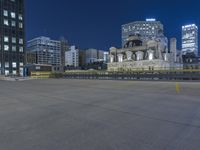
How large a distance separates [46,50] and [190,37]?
146 meters

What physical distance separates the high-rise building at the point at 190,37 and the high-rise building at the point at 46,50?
424ft

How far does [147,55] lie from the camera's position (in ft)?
229

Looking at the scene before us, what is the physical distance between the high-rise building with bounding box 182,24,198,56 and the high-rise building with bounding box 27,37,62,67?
129 meters

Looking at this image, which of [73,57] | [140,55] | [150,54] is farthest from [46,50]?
[150,54]

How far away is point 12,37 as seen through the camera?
2874 inches

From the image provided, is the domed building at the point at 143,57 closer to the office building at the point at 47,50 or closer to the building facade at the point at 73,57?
the office building at the point at 47,50

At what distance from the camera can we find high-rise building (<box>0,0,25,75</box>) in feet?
228

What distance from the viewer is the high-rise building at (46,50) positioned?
160m

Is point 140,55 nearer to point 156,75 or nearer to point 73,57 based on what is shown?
point 156,75

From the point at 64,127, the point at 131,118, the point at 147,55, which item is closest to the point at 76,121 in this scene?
the point at 64,127

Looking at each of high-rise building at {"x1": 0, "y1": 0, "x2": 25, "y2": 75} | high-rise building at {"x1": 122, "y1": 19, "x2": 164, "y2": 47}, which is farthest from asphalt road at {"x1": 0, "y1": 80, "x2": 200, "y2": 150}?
high-rise building at {"x1": 122, "y1": 19, "x2": 164, "y2": 47}

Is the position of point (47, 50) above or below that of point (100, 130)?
above

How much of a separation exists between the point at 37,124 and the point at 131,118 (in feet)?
8.73

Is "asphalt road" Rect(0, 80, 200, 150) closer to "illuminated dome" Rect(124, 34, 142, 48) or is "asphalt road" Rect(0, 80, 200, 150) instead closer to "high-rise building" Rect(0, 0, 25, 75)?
"high-rise building" Rect(0, 0, 25, 75)
